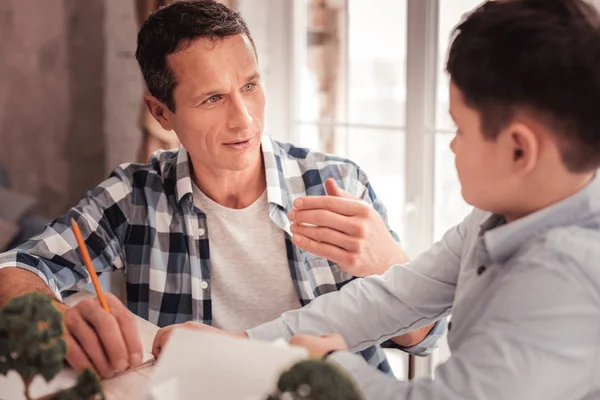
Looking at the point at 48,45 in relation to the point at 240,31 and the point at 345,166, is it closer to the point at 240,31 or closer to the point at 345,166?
the point at 240,31

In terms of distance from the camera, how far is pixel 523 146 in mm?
826

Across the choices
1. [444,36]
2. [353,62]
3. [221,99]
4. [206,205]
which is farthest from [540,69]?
[353,62]

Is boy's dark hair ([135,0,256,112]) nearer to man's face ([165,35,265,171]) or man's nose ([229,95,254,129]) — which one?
man's face ([165,35,265,171])

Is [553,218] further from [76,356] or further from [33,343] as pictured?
[76,356]

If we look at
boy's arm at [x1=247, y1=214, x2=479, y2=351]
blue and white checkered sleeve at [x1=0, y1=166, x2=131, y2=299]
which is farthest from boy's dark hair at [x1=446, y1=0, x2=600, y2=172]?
blue and white checkered sleeve at [x1=0, y1=166, x2=131, y2=299]

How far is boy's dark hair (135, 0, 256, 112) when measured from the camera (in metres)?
1.62

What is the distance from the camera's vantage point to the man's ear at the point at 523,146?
82cm

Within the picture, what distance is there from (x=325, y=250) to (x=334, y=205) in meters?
0.08

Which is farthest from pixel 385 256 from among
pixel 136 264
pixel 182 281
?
pixel 136 264

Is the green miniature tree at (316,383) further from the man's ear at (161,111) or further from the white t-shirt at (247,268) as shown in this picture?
the man's ear at (161,111)

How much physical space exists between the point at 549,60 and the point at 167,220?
1.09 meters

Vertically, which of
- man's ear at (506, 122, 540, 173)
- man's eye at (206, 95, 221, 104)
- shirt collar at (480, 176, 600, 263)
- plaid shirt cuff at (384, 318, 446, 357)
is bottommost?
plaid shirt cuff at (384, 318, 446, 357)

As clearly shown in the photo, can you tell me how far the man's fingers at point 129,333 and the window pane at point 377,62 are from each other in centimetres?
150

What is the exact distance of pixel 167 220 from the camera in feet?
5.65
